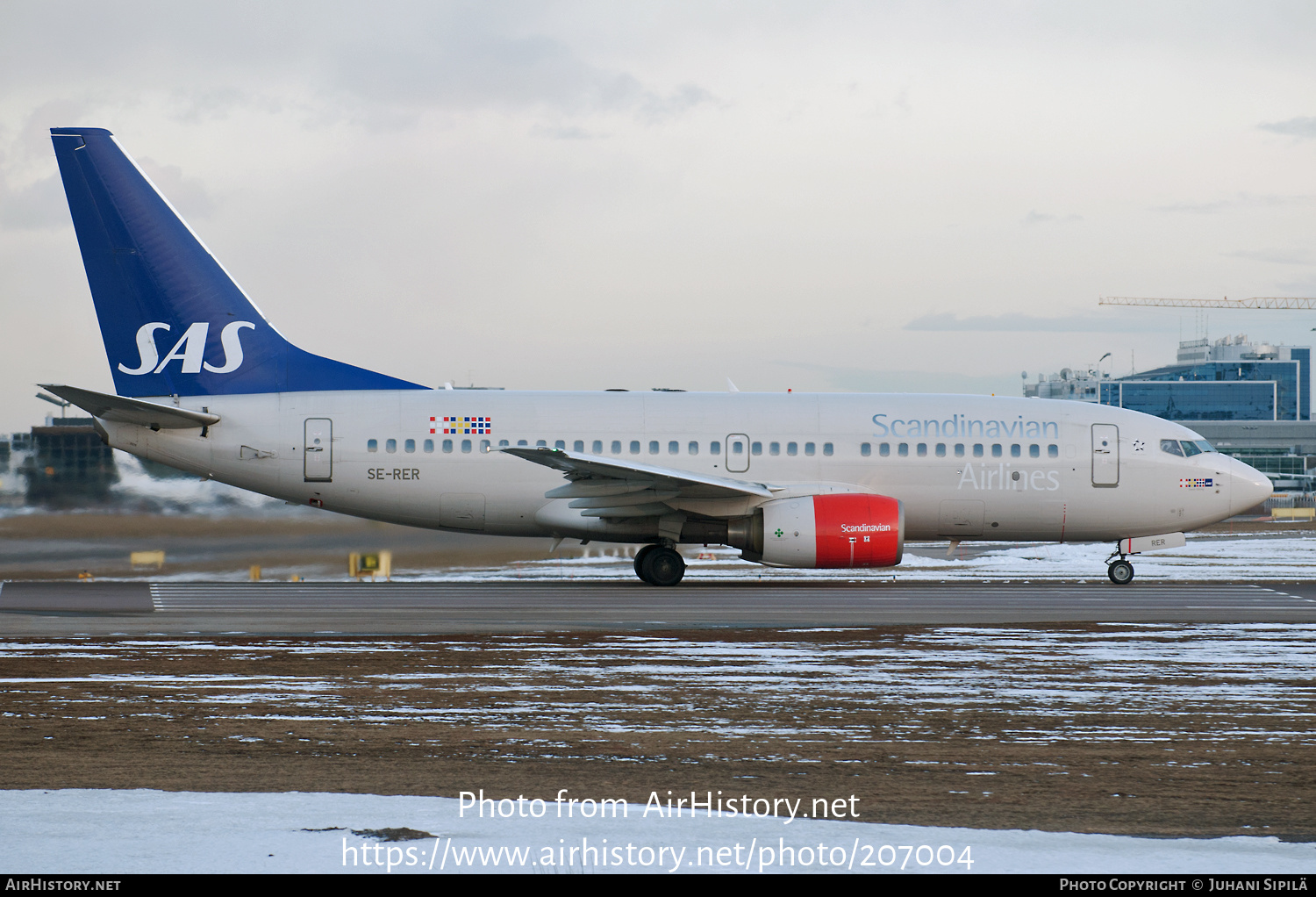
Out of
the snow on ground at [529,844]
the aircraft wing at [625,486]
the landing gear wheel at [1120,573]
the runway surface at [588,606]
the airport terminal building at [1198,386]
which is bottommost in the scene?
the snow on ground at [529,844]

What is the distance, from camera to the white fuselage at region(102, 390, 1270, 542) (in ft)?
78.2

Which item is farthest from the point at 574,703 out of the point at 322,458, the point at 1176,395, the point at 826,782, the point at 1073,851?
the point at 1176,395

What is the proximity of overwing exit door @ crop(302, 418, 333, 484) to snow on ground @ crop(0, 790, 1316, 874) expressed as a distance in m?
17.2

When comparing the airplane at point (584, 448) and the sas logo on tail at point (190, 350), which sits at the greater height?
the sas logo on tail at point (190, 350)

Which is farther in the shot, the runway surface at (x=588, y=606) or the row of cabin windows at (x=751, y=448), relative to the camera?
the row of cabin windows at (x=751, y=448)

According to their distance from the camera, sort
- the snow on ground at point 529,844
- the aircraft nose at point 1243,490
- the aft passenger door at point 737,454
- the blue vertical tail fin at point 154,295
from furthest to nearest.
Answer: the aircraft nose at point 1243,490 < the aft passenger door at point 737,454 < the blue vertical tail fin at point 154,295 < the snow on ground at point 529,844

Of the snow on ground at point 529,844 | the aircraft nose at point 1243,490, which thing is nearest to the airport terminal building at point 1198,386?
the aircraft nose at point 1243,490

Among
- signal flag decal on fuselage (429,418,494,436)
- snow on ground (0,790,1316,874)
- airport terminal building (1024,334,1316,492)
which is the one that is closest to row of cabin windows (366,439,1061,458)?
signal flag decal on fuselage (429,418,494,436)

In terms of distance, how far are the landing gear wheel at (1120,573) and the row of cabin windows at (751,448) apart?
2.46 meters

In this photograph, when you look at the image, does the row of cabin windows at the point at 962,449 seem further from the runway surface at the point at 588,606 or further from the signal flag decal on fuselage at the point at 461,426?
the signal flag decal on fuselage at the point at 461,426

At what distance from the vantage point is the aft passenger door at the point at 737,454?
2439 cm

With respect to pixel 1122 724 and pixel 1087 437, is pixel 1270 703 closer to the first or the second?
pixel 1122 724

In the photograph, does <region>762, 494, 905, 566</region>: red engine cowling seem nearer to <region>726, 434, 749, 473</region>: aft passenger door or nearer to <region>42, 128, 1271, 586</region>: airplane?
<region>42, 128, 1271, 586</region>: airplane
